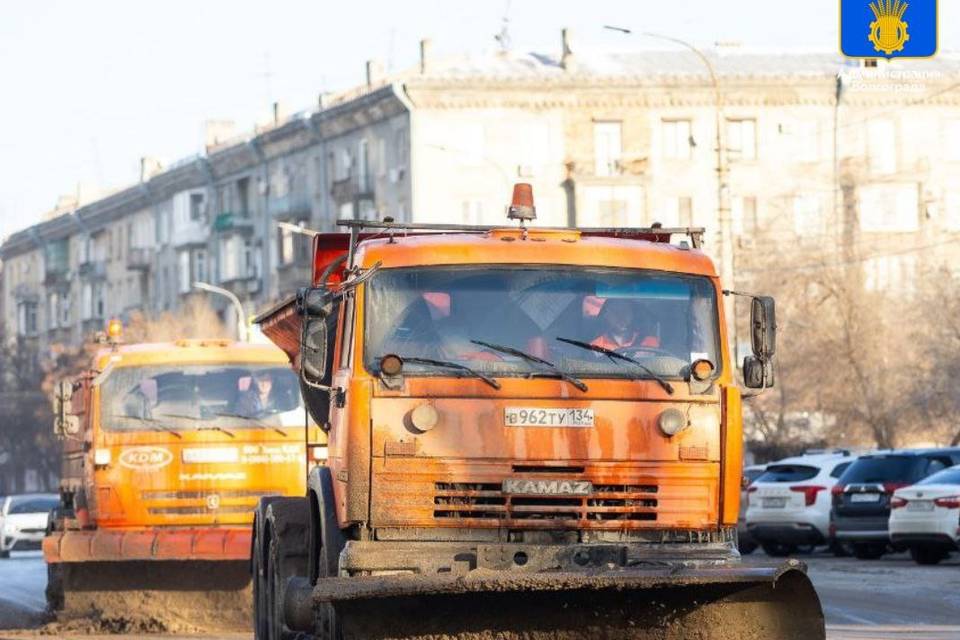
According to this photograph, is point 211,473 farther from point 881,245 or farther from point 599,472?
point 881,245

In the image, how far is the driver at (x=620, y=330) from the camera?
11859mm

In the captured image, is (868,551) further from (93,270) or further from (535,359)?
(93,270)

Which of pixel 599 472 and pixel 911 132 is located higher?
pixel 911 132

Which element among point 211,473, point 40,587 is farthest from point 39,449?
point 211,473

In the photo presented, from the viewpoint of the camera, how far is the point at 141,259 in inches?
3932

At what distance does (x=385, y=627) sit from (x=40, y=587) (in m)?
19.3

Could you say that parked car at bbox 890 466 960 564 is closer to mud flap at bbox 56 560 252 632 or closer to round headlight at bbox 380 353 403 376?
mud flap at bbox 56 560 252 632

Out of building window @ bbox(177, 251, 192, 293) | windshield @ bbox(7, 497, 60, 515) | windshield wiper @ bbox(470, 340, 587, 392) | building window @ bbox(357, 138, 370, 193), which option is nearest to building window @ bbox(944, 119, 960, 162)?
building window @ bbox(357, 138, 370, 193)

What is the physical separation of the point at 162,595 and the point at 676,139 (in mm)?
60256

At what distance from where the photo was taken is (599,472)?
11.6 meters

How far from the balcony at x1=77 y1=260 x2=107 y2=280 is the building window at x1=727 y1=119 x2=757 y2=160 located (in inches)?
1469

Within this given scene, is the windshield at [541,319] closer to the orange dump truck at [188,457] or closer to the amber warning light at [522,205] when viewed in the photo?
the amber warning light at [522,205]

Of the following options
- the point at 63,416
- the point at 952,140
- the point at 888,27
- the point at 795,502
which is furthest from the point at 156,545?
the point at 952,140

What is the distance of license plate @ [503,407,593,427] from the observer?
457 inches
